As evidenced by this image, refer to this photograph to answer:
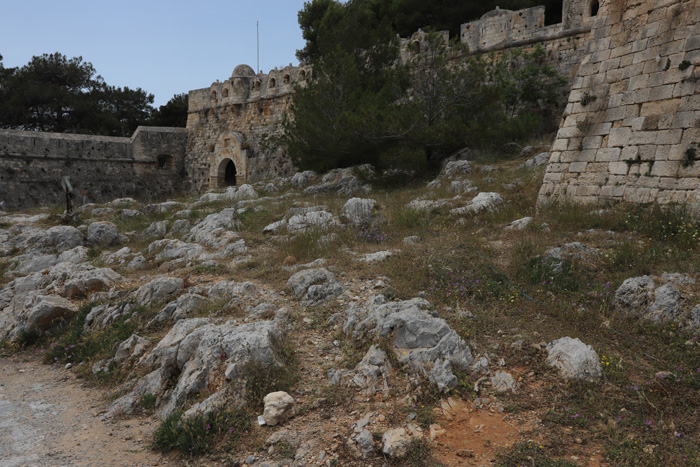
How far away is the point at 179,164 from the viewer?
23625 mm

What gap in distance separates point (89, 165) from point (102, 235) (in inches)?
498

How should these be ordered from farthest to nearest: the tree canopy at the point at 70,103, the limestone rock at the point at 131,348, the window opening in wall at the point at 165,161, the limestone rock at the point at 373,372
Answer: the tree canopy at the point at 70,103 < the window opening in wall at the point at 165,161 < the limestone rock at the point at 131,348 < the limestone rock at the point at 373,372

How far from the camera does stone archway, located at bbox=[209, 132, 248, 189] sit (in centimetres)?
2119

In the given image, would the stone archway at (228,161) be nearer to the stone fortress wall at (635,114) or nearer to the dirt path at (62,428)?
the stone fortress wall at (635,114)

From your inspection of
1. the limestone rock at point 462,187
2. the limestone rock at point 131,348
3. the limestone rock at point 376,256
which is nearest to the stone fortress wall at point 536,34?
the limestone rock at point 462,187

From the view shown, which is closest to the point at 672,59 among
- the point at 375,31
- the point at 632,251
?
the point at 632,251

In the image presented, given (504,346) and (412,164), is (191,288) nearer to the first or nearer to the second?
(504,346)

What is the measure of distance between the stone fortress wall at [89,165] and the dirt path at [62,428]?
694 inches

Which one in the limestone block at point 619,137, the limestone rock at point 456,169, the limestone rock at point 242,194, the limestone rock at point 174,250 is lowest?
the limestone rock at point 174,250

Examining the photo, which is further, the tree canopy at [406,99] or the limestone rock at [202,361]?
the tree canopy at [406,99]

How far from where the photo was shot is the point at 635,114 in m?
6.84

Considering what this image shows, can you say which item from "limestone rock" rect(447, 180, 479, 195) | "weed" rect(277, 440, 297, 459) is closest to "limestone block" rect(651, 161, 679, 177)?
"limestone rock" rect(447, 180, 479, 195)

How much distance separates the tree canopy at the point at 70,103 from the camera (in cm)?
2758

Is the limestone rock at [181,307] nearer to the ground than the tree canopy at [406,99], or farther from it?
nearer to the ground
